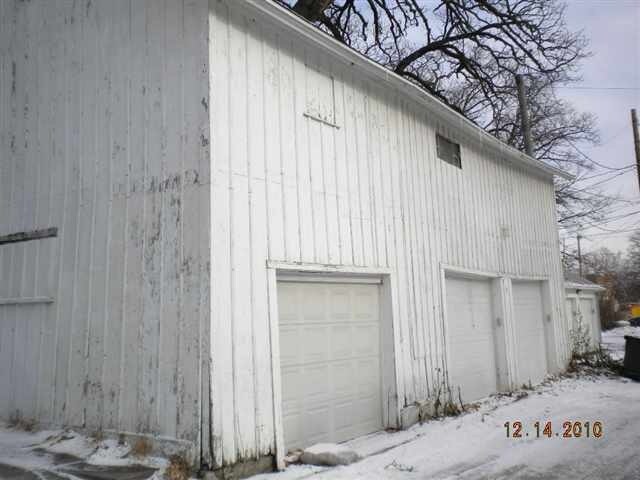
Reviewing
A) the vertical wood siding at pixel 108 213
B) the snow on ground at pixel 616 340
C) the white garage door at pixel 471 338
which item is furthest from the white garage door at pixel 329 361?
the snow on ground at pixel 616 340

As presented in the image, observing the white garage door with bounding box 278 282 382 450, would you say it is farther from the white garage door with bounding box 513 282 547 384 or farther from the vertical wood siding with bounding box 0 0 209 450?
the white garage door with bounding box 513 282 547 384

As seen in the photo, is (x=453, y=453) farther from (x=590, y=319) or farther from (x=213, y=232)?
(x=590, y=319)

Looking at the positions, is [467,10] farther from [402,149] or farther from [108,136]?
[108,136]

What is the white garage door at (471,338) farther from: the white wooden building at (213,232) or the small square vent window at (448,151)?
the small square vent window at (448,151)

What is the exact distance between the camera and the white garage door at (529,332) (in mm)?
11195

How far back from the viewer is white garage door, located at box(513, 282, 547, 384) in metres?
11.2

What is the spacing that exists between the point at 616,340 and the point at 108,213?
24.1m

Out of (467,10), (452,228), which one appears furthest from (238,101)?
(467,10)

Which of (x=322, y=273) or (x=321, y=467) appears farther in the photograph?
(x=322, y=273)

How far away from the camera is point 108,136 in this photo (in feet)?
21.1

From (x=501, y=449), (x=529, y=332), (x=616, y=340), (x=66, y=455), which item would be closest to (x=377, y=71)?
(x=501, y=449)

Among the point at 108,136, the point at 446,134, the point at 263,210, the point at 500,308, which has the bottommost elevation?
the point at 500,308

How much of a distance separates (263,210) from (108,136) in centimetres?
225

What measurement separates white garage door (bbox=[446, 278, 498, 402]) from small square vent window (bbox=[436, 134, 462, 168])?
2178 millimetres
